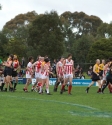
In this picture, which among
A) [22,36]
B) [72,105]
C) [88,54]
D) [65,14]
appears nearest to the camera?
[72,105]

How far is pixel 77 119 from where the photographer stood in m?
12.2

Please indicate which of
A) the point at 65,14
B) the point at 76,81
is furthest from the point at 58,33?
the point at 76,81

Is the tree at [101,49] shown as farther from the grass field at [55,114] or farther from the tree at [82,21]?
the grass field at [55,114]

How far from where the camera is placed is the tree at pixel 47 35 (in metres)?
85.1

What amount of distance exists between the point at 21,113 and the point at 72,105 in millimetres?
3219

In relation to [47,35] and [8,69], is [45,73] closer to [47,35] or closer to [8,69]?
[8,69]

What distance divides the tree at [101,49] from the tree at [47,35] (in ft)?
19.9

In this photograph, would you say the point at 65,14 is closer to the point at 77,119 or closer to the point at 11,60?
the point at 11,60

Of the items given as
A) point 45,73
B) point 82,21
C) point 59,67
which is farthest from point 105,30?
point 45,73

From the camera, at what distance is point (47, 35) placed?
287 feet

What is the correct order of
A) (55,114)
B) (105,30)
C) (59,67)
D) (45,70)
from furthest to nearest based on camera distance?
(105,30) < (59,67) < (45,70) < (55,114)

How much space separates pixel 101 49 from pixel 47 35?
1120cm

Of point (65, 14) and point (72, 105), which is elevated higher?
point (65, 14)

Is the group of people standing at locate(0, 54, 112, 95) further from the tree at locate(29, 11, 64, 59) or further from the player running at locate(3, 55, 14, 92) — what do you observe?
the tree at locate(29, 11, 64, 59)
